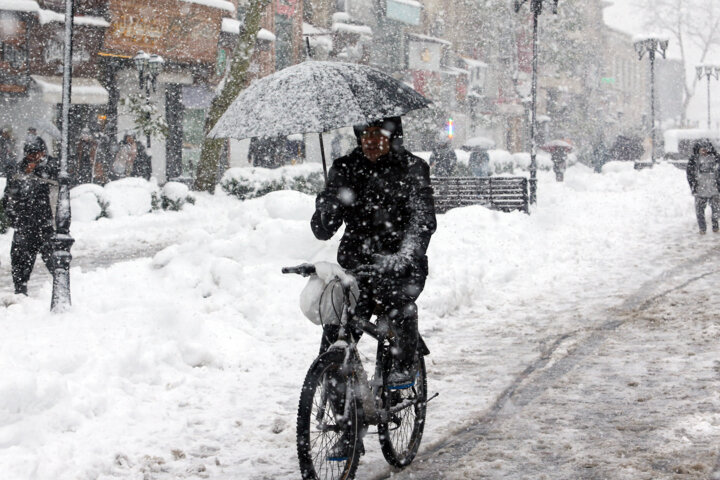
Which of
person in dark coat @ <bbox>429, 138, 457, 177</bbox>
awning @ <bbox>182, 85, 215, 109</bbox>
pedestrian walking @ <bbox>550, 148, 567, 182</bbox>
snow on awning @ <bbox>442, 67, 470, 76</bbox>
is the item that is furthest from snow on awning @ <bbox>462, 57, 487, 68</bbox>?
person in dark coat @ <bbox>429, 138, 457, 177</bbox>

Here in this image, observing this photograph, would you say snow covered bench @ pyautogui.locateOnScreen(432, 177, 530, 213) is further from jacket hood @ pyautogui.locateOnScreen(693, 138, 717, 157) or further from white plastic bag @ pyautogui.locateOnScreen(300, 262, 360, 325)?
white plastic bag @ pyautogui.locateOnScreen(300, 262, 360, 325)

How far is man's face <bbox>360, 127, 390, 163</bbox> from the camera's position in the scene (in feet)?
13.6

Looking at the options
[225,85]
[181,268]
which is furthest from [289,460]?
[225,85]

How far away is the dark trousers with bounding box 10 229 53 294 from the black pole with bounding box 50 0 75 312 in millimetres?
1765

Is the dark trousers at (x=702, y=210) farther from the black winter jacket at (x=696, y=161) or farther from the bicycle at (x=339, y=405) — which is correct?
the bicycle at (x=339, y=405)

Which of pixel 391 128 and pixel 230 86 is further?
pixel 230 86

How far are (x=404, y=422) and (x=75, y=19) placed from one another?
2278 centimetres

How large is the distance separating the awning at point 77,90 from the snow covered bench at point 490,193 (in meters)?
13.0

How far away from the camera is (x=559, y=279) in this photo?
442 inches

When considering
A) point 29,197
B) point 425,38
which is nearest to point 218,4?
point 425,38

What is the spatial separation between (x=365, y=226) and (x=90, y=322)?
3.56 meters

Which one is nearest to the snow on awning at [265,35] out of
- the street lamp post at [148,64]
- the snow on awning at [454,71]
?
the street lamp post at [148,64]

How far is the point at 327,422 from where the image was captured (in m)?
3.83

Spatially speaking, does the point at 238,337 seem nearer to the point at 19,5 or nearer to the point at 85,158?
the point at 85,158
